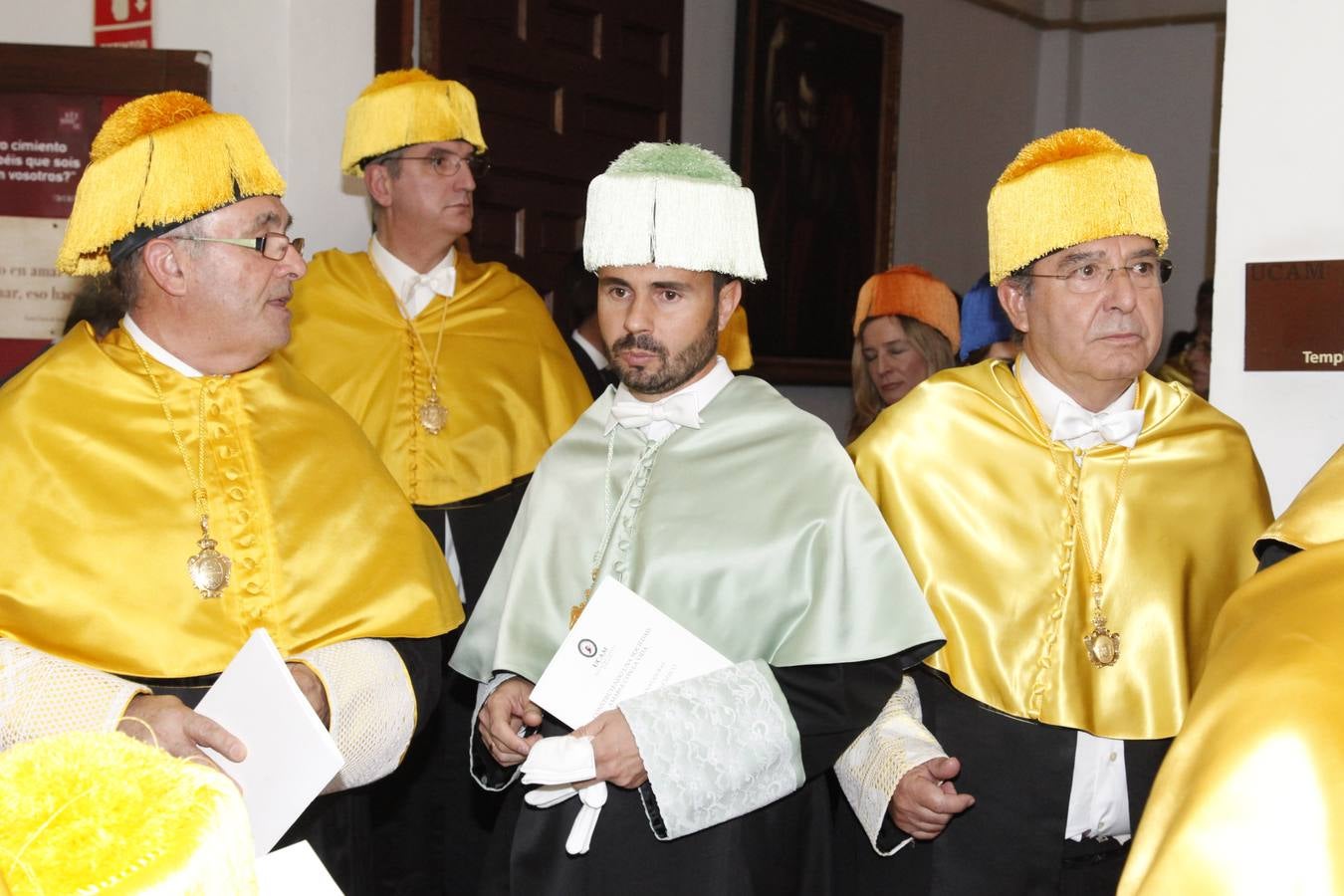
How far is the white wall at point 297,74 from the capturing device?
4.85 meters

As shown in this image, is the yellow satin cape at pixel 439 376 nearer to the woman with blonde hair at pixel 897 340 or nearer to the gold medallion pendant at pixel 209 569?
the woman with blonde hair at pixel 897 340

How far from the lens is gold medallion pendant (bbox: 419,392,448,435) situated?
14.7ft

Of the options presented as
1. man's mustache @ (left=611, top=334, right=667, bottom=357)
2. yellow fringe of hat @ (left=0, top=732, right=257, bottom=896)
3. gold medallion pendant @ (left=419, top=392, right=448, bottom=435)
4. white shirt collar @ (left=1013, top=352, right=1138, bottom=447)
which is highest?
man's mustache @ (left=611, top=334, right=667, bottom=357)

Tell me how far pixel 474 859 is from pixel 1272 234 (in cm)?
292

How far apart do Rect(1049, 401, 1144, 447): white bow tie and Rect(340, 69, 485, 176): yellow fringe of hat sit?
2.48m

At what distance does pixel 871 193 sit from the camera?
8.60 meters

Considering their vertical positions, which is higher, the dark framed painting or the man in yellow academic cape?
the dark framed painting

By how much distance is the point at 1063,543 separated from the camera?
282cm

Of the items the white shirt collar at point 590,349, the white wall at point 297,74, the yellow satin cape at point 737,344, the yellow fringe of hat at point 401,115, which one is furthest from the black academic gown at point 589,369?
the yellow satin cape at point 737,344

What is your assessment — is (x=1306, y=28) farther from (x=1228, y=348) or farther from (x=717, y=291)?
(x=717, y=291)

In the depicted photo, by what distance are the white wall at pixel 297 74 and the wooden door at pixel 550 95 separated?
557 mm

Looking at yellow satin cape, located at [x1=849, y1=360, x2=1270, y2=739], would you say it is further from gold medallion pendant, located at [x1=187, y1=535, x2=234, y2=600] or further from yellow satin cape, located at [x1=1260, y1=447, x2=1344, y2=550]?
yellow satin cape, located at [x1=1260, y1=447, x2=1344, y2=550]

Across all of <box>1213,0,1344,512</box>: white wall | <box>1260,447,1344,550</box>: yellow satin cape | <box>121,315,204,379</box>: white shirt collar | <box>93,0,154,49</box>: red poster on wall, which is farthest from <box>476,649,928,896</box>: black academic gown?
<box>93,0,154,49</box>: red poster on wall

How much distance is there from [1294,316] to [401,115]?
2.70 meters
